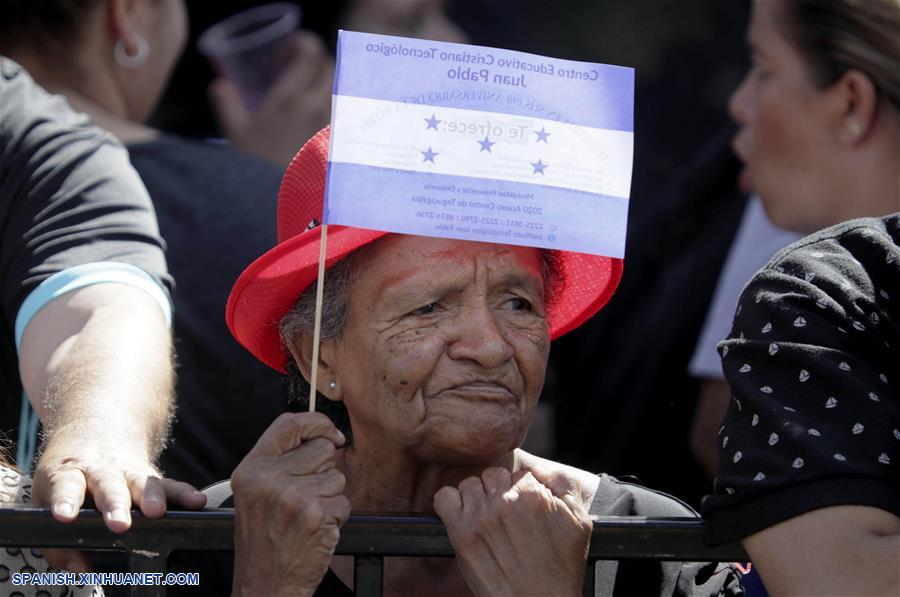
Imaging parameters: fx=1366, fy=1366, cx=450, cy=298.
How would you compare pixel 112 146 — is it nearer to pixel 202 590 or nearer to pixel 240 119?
pixel 202 590

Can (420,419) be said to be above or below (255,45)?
below

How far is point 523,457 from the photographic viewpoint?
266 cm

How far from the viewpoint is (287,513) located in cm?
205

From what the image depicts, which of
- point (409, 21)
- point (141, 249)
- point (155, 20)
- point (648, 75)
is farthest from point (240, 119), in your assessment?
point (141, 249)

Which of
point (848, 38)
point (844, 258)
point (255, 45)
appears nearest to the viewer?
point (844, 258)

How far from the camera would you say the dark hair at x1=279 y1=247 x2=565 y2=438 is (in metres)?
2.56

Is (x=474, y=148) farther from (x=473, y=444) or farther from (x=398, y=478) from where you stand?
(x=398, y=478)

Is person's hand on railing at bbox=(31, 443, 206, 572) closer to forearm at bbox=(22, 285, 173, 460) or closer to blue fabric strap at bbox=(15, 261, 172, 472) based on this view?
forearm at bbox=(22, 285, 173, 460)

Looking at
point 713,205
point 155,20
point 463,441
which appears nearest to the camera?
point 463,441

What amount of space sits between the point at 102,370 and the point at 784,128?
1.84 m

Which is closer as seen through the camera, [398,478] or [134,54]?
[398,478]

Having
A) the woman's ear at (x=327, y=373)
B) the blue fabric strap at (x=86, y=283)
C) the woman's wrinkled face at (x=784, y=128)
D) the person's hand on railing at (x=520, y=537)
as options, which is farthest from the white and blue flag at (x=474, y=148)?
the woman's wrinkled face at (x=784, y=128)

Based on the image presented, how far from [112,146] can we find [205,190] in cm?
54

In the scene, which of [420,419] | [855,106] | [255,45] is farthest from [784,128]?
[255,45]
